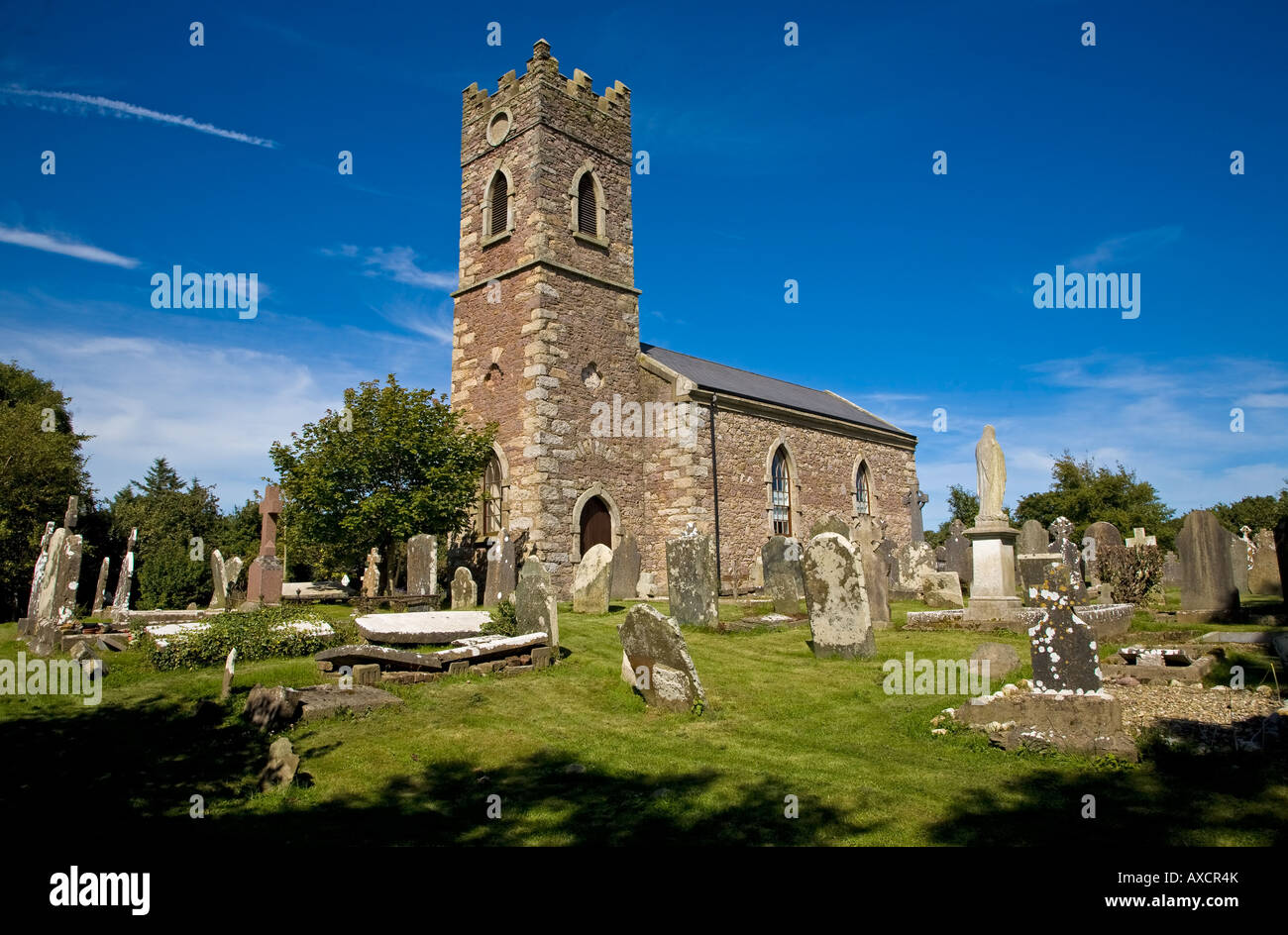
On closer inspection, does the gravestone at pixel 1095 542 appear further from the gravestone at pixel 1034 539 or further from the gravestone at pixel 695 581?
the gravestone at pixel 695 581

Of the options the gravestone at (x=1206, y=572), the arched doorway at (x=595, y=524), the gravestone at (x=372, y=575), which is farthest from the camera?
the gravestone at (x=372, y=575)

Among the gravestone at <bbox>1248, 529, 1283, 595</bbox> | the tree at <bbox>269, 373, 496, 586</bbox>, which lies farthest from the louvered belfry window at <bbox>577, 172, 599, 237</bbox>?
the gravestone at <bbox>1248, 529, 1283, 595</bbox>

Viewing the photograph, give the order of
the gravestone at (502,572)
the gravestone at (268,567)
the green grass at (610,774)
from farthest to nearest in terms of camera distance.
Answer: the gravestone at (502,572), the gravestone at (268,567), the green grass at (610,774)

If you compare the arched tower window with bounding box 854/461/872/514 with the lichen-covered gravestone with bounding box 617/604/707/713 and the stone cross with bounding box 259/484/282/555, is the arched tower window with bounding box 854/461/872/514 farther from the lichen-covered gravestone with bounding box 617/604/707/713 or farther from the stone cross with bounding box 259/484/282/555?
the lichen-covered gravestone with bounding box 617/604/707/713

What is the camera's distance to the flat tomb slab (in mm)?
9867

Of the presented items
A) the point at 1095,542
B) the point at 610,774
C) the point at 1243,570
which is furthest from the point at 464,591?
the point at 1243,570

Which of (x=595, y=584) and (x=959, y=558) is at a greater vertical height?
(x=959, y=558)

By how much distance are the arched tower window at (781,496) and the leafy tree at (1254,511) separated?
95.0 feet

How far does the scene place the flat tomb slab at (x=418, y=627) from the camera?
9867 millimetres

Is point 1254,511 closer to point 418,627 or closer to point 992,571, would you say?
point 992,571

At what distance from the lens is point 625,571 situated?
719 inches

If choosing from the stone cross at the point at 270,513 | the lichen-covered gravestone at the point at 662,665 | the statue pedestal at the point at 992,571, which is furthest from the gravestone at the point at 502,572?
the statue pedestal at the point at 992,571

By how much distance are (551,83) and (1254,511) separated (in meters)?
42.5
